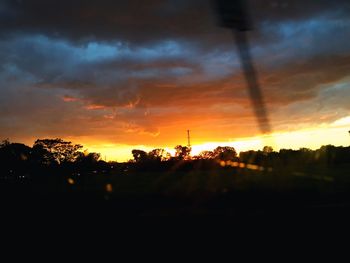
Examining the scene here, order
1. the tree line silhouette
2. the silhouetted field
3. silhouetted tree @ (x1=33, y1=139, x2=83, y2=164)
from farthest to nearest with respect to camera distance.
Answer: silhouetted tree @ (x1=33, y1=139, x2=83, y2=164) < the tree line silhouette < the silhouetted field

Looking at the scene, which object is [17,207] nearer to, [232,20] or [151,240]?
[151,240]

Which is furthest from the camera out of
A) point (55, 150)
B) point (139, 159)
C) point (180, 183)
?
point (55, 150)

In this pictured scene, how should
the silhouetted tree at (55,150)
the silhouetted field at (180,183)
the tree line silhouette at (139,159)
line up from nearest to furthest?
1. the silhouetted field at (180,183)
2. the tree line silhouette at (139,159)
3. the silhouetted tree at (55,150)

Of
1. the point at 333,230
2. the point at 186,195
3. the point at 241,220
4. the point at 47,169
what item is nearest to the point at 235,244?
the point at 241,220

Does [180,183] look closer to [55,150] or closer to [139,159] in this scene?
[139,159]

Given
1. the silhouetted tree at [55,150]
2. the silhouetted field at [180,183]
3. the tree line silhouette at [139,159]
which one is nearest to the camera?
the silhouetted field at [180,183]

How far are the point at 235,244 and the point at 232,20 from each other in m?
3.11

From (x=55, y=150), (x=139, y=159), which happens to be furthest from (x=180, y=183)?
(x=55, y=150)

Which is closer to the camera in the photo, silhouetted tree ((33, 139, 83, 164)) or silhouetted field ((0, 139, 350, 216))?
silhouetted field ((0, 139, 350, 216))

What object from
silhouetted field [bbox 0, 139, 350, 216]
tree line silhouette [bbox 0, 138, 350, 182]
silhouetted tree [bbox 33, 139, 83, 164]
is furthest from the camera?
silhouetted tree [bbox 33, 139, 83, 164]

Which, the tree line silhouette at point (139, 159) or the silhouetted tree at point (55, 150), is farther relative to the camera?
the silhouetted tree at point (55, 150)

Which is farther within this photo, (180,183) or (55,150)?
(55,150)

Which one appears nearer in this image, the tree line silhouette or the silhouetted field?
the silhouetted field

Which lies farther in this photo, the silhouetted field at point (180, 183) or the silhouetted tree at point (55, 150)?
the silhouetted tree at point (55, 150)
